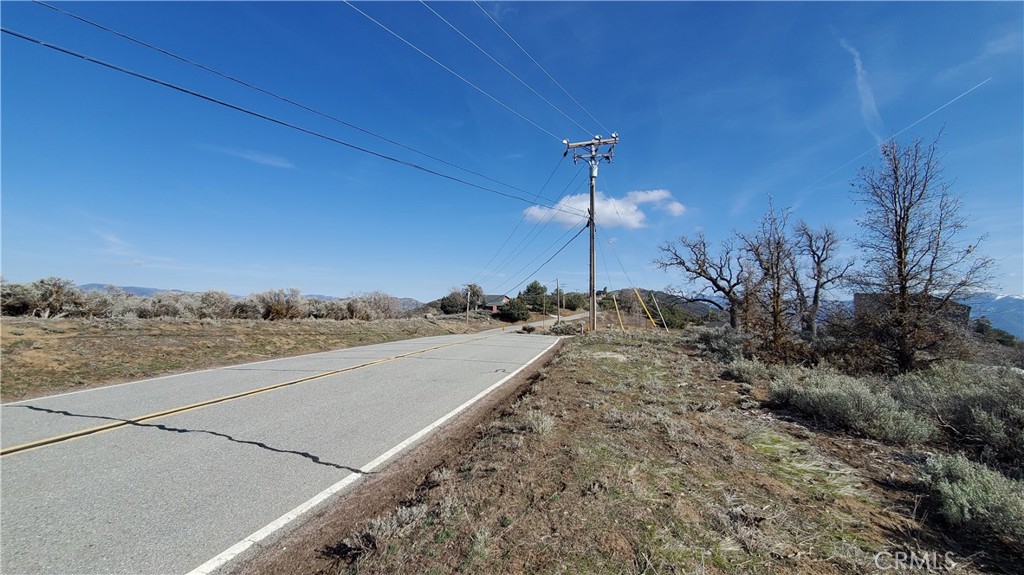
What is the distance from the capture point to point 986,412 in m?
4.96

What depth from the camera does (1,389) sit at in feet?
23.3

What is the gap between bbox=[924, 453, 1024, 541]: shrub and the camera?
8.84ft

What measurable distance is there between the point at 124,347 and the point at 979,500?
56.5 ft

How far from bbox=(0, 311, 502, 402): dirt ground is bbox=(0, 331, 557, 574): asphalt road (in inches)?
65.6

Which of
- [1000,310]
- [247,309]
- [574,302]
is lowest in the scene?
[247,309]

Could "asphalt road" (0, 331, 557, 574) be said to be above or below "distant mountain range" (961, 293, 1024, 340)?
below

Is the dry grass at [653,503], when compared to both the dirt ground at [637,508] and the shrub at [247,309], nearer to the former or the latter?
the dirt ground at [637,508]

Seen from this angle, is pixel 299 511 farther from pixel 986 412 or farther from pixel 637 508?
pixel 986 412

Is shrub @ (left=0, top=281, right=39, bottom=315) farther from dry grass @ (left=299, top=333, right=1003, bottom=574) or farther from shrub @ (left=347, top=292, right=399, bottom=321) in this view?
dry grass @ (left=299, top=333, right=1003, bottom=574)

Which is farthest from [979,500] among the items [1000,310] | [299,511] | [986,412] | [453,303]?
[453,303]

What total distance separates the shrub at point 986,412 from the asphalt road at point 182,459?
707cm

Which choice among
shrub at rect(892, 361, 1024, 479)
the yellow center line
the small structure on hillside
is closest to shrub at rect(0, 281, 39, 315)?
the yellow center line

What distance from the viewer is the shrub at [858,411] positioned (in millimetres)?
4871

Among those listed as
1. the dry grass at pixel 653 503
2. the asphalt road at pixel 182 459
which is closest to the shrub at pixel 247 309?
the asphalt road at pixel 182 459
